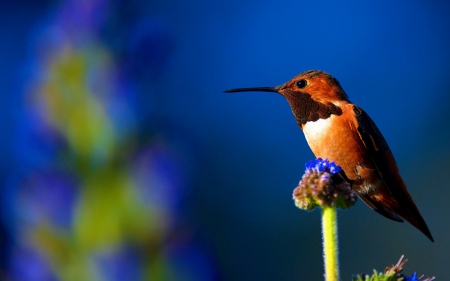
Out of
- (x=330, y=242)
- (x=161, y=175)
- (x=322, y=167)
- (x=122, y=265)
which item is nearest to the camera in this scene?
(x=330, y=242)

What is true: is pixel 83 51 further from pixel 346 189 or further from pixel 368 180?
pixel 346 189

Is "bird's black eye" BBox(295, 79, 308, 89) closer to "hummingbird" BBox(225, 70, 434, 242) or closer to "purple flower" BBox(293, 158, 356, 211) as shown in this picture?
"hummingbird" BBox(225, 70, 434, 242)

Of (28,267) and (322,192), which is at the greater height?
(28,267)

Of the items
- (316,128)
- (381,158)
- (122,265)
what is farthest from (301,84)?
(122,265)

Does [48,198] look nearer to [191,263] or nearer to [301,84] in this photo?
[191,263]

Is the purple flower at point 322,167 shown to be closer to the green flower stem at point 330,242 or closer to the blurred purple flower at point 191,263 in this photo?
the green flower stem at point 330,242

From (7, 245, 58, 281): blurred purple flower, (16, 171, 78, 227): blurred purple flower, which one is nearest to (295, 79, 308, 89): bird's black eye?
(16, 171, 78, 227): blurred purple flower

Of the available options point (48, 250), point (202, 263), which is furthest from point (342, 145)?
point (48, 250)
